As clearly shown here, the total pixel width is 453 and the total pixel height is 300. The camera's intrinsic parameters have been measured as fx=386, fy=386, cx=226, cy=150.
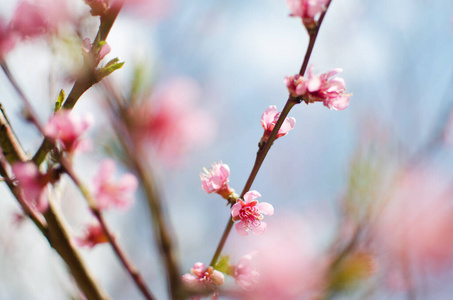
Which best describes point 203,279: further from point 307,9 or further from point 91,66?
point 307,9

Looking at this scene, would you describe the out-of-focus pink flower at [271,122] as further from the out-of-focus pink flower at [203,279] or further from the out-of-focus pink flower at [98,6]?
the out-of-focus pink flower at [98,6]

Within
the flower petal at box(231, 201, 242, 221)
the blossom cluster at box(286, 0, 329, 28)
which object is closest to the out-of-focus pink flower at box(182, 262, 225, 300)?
the flower petal at box(231, 201, 242, 221)

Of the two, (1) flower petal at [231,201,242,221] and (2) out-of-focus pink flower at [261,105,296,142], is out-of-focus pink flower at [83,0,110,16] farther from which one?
(1) flower petal at [231,201,242,221]

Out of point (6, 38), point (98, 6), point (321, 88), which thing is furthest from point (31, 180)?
point (321, 88)

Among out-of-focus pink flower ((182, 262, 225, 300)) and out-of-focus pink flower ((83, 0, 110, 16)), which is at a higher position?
out-of-focus pink flower ((83, 0, 110, 16))

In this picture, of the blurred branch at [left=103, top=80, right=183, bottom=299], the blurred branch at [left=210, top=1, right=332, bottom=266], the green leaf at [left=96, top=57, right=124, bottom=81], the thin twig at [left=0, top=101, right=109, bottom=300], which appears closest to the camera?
the blurred branch at [left=210, top=1, right=332, bottom=266]

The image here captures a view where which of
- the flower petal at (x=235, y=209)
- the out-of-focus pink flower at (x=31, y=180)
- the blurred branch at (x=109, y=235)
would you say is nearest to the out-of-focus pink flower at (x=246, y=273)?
the flower petal at (x=235, y=209)

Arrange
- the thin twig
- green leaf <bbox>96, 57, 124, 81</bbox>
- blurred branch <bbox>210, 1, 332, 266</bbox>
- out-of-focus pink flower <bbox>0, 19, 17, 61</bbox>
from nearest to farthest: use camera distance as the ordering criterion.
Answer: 1. blurred branch <bbox>210, 1, 332, 266</bbox>
2. green leaf <bbox>96, 57, 124, 81</bbox>
3. the thin twig
4. out-of-focus pink flower <bbox>0, 19, 17, 61</bbox>
